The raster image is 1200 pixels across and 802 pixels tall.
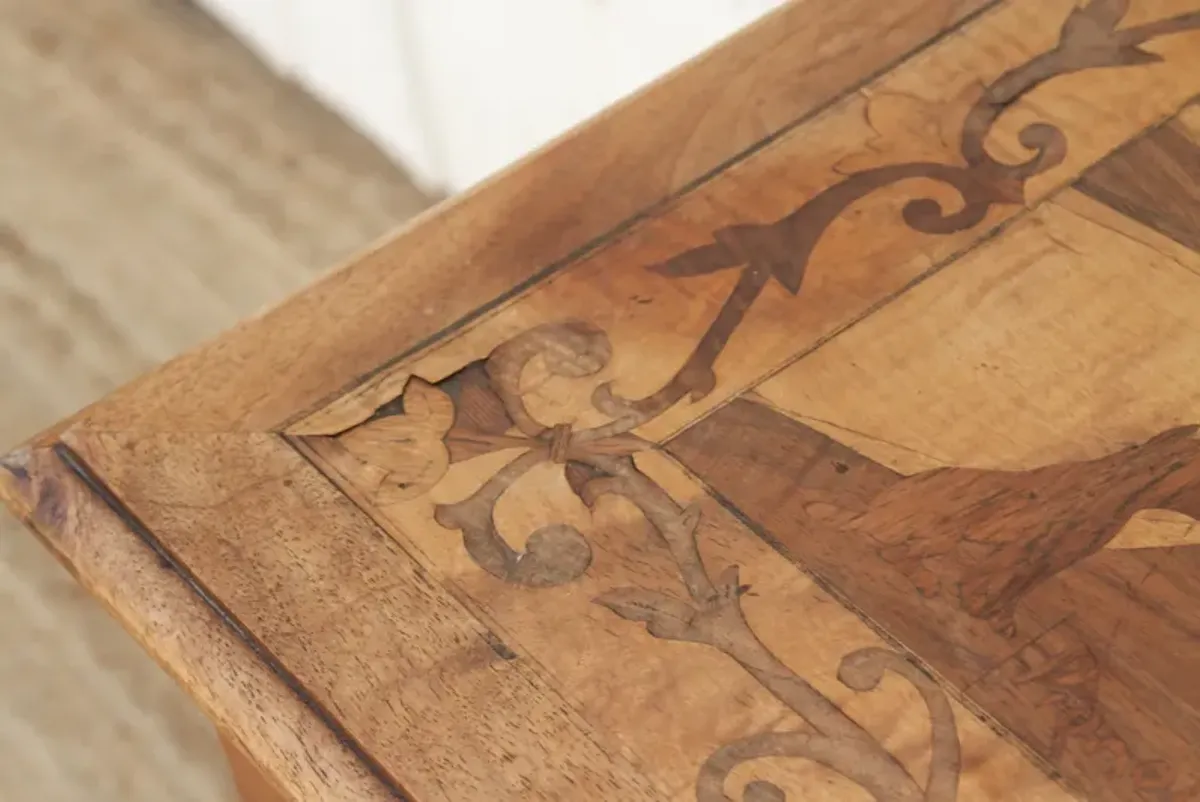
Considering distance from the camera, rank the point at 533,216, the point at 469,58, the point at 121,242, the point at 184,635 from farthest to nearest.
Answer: the point at 121,242
the point at 469,58
the point at 533,216
the point at 184,635

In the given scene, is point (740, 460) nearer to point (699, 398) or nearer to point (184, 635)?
point (699, 398)

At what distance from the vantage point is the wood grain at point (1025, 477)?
0.49 meters

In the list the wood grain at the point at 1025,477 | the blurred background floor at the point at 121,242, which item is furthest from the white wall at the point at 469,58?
the wood grain at the point at 1025,477

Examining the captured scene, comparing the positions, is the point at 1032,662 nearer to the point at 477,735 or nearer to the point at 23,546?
the point at 477,735

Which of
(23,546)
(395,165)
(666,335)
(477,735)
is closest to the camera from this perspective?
(477,735)

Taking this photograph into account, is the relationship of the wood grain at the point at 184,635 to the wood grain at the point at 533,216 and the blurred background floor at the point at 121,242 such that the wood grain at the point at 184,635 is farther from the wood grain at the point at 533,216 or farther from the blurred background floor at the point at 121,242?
the blurred background floor at the point at 121,242

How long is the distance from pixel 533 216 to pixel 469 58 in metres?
0.86

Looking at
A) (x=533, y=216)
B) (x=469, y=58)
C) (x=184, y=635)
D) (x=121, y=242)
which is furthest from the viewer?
(x=121, y=242)

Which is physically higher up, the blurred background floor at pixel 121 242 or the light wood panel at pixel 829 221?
the blurred background floor at pixel 121 242

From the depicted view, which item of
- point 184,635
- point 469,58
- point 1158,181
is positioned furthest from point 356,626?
point 469,58

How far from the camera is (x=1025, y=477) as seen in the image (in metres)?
0.55

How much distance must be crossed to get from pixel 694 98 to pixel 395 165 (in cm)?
Answer: 104

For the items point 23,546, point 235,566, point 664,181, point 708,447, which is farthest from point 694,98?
point 23,546

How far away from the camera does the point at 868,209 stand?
631 mm
